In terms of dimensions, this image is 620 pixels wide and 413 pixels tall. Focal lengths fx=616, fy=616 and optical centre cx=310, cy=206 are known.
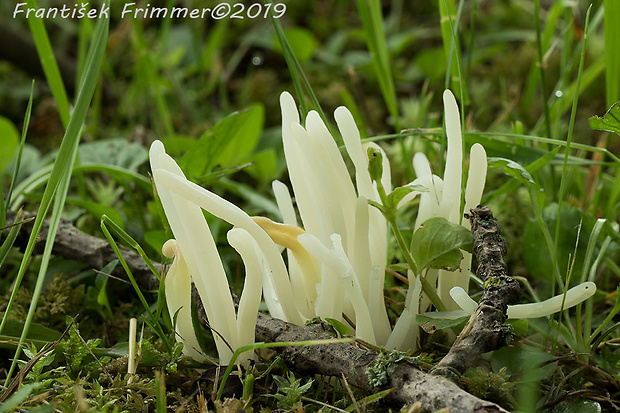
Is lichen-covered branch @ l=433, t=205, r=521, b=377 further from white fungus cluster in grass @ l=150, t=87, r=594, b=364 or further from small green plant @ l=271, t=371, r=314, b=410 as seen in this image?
small green plant @ l=271, t=371, r=314, b=410

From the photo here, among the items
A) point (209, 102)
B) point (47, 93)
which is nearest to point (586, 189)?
point (209, 102)

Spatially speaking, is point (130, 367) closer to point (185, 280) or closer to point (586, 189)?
point (185, 280)

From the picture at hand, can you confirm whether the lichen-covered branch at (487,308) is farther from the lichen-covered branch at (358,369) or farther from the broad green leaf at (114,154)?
the broad green leaf at (114,154)

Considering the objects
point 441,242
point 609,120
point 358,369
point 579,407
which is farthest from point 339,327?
point 609,120

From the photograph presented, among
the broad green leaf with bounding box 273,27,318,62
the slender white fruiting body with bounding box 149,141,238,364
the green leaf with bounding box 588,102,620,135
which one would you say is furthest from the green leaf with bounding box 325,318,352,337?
the broad green leaf with bounding box 273,27,318,62

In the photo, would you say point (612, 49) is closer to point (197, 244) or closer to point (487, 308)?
point (487, 308)

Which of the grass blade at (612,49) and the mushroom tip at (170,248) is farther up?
the grass blade at (612,49)

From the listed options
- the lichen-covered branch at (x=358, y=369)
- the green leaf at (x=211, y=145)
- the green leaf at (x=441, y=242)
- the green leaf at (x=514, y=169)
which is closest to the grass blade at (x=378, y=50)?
the green leaf at (x=211, y=145)
